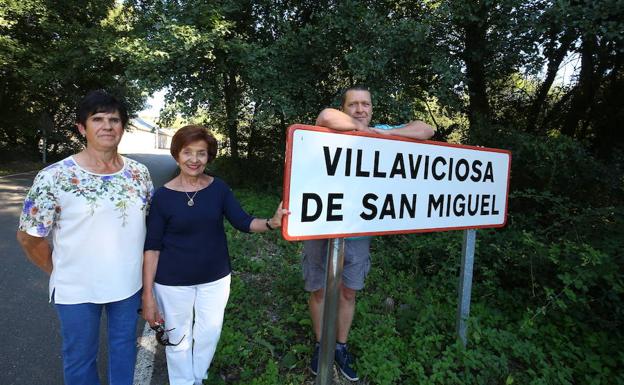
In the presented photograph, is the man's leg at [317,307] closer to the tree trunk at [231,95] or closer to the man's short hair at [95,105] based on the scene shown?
the man's short hair at [95,105]

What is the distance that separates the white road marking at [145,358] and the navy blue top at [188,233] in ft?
3.12

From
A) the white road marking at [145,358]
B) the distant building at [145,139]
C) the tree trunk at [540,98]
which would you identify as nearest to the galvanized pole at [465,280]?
the white road marking at [145,358]

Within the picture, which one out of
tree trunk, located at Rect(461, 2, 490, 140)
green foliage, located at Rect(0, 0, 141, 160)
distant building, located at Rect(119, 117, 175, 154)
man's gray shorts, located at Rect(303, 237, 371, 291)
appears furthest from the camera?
distant building, located at Rect(119, 117, 175, 154)

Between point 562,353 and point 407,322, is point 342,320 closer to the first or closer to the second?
point 407,322

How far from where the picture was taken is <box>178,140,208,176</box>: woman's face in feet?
6.67

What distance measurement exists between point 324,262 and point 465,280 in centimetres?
107

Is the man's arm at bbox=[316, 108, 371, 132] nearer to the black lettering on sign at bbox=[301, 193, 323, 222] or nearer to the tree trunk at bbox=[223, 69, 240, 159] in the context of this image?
the black lettering on sign at bbox=[301, 193, 323, 222]

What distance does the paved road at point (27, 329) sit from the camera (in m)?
2.49

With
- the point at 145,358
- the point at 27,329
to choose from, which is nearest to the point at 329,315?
the point at 145,358

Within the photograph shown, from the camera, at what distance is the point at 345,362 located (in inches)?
101

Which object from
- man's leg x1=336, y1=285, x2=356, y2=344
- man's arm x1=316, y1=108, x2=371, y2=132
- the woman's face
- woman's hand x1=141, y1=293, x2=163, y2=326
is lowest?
man's leg x1=336, y1=285, x2=356, y2=344

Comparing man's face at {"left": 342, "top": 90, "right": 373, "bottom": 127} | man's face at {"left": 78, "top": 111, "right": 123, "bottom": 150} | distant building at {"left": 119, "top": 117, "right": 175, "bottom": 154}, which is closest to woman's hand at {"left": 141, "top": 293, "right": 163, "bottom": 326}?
man's face at {"left": 78, "top": 111, "right": 123, "bottom": 150}

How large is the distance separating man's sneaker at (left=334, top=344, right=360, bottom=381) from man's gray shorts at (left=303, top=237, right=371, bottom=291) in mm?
479

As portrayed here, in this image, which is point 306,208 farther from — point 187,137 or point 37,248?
point 37,248
